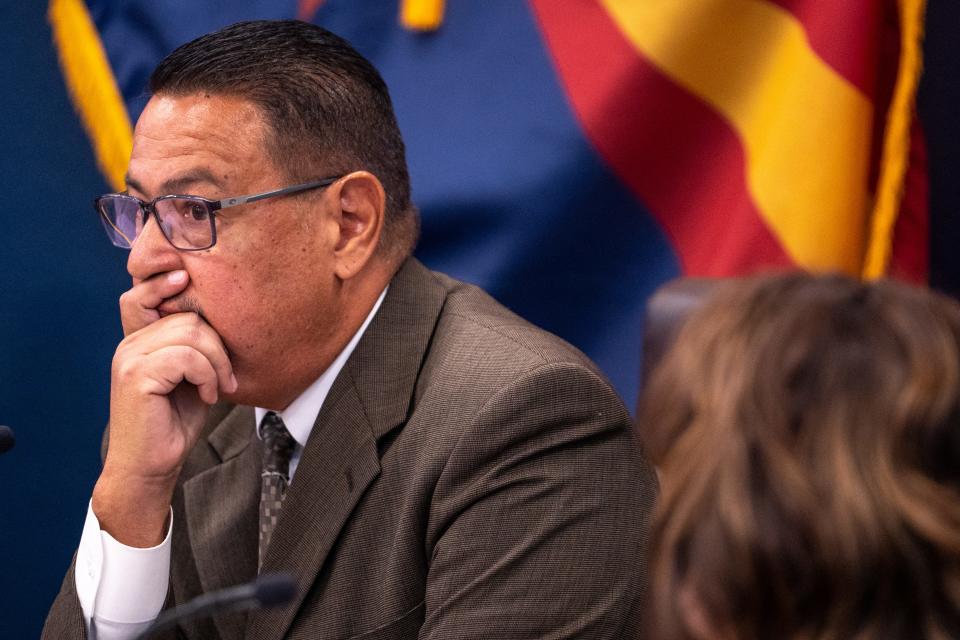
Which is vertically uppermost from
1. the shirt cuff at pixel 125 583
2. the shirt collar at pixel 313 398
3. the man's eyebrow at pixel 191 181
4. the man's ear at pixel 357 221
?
the man's eyebrow at pixel 191 181

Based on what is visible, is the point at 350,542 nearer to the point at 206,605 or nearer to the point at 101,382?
the point at 206,605

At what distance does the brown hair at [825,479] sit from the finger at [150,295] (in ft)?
2.73

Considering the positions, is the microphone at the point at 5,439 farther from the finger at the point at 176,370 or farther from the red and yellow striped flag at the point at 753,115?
the red and yellow striped flag at the point at 753,115

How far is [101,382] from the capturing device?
229 cm

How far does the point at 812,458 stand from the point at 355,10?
4.88ft

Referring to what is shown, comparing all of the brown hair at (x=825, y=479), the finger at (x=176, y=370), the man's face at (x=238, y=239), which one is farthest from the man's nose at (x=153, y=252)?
the brown hair at (x=825, y=479)

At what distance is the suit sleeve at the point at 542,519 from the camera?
3.95ft

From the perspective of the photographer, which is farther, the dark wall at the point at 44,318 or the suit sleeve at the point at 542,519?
the dark wall at the point at 44,318

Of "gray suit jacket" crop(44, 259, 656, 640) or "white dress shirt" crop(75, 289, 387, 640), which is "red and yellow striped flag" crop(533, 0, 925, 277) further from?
"white dress shirt" crop(75, 289, 387, 640)

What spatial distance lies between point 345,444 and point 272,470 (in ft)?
0.50

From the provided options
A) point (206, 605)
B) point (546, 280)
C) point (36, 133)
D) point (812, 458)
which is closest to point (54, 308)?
point (36, 133)

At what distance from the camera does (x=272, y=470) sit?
1.49 metres

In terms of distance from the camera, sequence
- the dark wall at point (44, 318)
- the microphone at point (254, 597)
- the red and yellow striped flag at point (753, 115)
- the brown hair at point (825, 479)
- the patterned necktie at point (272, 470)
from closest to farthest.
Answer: the brown hair at point (825, 479) → the microphone at point (254, 597) → the patterned necktie at point (272, 470) → the red and yellow striped flag at point (753, 115) → the dark wall at point (44, 318)

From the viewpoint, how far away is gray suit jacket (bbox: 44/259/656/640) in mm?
1222
